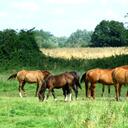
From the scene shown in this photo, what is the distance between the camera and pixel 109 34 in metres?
91.4

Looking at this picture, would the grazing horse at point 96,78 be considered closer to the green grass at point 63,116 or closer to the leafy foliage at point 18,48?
the green grass at point 63,116

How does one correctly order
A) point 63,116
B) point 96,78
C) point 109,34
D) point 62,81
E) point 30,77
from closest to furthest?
point 63,116 → point 62,81 → point 96,78 → point 30,77 → point 109,34

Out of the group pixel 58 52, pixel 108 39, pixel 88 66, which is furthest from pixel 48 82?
pixel 108 39

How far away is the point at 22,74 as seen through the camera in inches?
1243

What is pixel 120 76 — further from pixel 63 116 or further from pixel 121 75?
pixel 63 116

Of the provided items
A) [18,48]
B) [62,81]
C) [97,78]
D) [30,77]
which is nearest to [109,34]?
[18,48]

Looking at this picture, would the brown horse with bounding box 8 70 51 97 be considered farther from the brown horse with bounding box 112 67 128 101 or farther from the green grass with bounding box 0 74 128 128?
the green grass with bounding box 0 74 128 128

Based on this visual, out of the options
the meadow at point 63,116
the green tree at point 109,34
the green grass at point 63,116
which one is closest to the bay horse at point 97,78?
the meadow at point 63,116

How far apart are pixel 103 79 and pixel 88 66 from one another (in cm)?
2292

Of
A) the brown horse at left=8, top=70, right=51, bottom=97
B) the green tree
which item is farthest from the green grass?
the green tree

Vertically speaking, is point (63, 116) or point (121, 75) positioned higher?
point (121, 75)

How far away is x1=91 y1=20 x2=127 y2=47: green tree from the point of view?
88.8m

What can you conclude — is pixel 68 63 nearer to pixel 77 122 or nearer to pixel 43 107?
pixel 43 107

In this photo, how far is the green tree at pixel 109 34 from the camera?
8881cm
